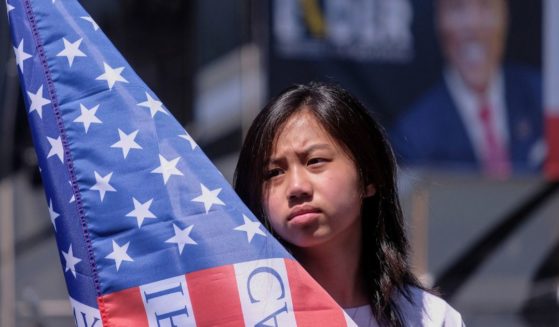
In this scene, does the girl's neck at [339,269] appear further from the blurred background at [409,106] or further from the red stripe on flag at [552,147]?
the red stripe on flag at [552,147]

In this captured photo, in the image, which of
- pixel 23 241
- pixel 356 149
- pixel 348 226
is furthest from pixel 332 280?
pixel 23 241

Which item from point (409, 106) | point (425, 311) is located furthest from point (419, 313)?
point (409, 106)

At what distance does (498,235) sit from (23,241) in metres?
2.77

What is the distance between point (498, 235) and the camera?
6.88 meters

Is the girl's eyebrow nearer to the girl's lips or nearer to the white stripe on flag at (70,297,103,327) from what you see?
the girl's lips

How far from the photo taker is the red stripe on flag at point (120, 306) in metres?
1.97

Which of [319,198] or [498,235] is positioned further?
[498,235]

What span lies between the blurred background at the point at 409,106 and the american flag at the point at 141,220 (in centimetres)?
409

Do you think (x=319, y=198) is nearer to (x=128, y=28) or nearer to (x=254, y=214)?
(x=254, y=214)

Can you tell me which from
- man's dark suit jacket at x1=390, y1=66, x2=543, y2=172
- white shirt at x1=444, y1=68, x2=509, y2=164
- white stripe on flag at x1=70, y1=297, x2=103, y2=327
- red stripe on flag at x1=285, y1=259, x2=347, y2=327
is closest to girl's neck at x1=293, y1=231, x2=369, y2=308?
red stripe on flag at x1=285, y1=259, x2=347, y2=327

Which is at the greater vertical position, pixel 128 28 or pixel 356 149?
pixel 128 28

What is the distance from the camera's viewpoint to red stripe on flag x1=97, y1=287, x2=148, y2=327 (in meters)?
1.97

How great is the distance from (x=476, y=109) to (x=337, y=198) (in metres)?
4.77

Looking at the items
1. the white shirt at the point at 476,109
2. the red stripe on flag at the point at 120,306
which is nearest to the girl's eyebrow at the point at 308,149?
the red stripe on flag at the point at 120,306
